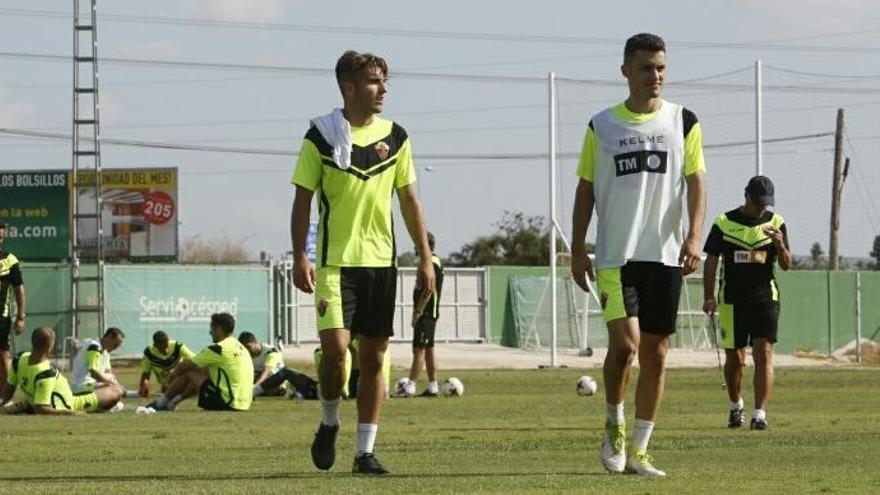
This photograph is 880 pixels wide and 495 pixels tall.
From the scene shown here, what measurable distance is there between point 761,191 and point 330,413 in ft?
21.6

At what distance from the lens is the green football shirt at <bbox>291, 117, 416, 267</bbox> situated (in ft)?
35.4

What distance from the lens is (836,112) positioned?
162 ft

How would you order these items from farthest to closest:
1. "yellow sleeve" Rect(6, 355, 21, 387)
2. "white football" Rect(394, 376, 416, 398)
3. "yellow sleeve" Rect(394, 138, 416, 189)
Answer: "white football" Rect(394, 376, 416, 398) < "yellow sleeve" Rect(6, 355, 21, 387) < "yellow sleeve" Rect(394, 138, 416, 189)

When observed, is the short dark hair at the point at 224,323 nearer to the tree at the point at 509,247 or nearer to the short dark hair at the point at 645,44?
the short dark hair at the point at 645,44

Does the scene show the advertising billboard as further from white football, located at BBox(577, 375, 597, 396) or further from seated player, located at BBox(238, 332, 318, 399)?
white football, located at BBox(577, 375, 597, 396)

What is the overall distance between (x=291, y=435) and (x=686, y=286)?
35974mm

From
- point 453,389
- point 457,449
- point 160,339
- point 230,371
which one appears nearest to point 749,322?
point 457,449

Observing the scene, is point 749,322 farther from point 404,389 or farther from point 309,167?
point 404,389

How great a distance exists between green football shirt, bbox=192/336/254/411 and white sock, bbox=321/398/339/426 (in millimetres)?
10386

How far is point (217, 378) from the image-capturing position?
21.5 meters

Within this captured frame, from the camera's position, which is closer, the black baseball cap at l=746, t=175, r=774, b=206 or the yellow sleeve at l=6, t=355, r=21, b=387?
the black baseball cap at l=746, t=175, r=774, b=206

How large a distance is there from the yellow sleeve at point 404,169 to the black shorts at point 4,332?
42.5 feet

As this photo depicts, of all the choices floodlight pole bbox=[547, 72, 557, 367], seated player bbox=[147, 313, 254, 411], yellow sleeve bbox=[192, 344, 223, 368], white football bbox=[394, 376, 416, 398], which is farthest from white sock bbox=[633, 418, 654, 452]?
floodlight pole bbox=[547, 72, 557, 367]

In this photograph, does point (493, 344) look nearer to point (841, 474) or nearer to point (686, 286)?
point (686, 286)
